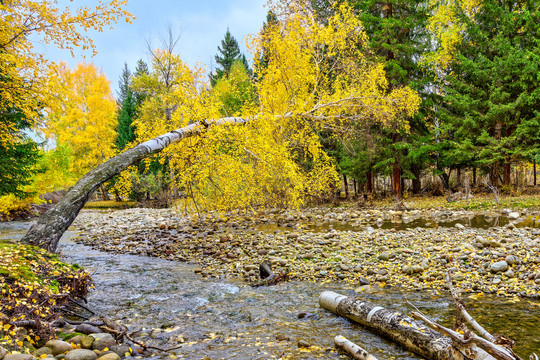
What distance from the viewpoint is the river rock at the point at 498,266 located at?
5359mm

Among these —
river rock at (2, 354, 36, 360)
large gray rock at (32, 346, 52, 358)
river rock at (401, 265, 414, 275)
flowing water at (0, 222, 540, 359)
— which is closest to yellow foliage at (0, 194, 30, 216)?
flowing water at (0, 222, 540, 359)

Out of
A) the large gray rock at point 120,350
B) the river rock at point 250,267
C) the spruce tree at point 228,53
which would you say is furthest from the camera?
the spruce tree at point 228,53

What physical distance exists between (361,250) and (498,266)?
106 inches

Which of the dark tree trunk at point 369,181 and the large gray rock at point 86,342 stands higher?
the dark tree trunk at point 369,181

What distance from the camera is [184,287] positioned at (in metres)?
5.77

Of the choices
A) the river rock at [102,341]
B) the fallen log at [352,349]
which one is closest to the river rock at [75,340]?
the river rock at [102,341]

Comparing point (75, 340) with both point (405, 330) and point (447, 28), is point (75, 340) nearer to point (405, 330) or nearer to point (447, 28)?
point (405, 330)

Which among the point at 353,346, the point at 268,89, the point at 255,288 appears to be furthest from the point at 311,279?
the point at 268,89

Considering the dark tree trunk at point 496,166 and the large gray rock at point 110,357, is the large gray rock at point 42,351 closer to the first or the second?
the large gray rock at point 110,357

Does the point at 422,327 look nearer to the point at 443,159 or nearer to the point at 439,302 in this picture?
the point at 439,302

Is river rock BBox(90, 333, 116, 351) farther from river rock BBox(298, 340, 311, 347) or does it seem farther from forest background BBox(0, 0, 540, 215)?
forest background BBox(0, 0, 540, 215)

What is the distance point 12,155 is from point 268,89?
33.2 ft

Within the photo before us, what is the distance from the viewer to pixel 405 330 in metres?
3.37

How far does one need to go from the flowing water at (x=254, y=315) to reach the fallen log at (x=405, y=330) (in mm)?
106
